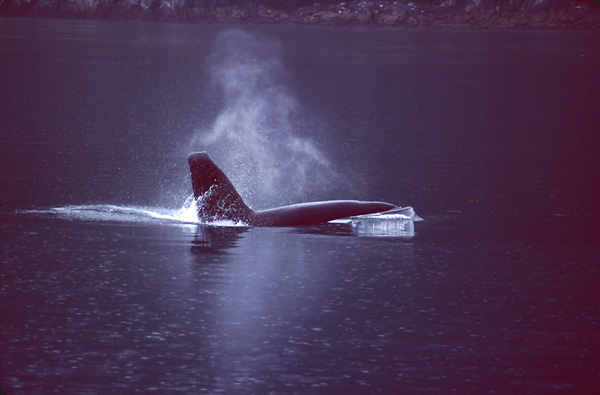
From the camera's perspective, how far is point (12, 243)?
3120cm

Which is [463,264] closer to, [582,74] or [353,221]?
[353,221]

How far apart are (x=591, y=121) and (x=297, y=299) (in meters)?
59.9

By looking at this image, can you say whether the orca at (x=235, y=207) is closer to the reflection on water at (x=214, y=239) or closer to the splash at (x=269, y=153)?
the reflection on water at (x=214, y=239)

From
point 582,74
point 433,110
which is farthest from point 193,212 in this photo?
point 582,74

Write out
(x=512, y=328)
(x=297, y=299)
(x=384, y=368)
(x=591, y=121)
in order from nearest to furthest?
(x=384, y=368) < (x=512, y=328) < (x=297, y=299) < (x=591, y=121)

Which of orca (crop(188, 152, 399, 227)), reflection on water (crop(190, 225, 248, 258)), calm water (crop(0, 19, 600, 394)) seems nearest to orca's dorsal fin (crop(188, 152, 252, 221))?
orca (crop(188, 152, 399, 227))

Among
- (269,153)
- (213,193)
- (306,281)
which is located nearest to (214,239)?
(213,193)

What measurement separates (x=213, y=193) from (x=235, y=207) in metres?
0.63

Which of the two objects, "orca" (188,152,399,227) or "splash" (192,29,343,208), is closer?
"orca" (188,152,399,227)

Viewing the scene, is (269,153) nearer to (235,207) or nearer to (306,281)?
(235,207)

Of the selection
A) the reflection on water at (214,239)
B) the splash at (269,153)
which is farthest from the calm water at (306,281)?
the splash at (269,153)

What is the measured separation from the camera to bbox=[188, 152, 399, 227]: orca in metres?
33.8

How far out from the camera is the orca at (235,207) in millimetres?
33812

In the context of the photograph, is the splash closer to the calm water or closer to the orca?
the calm water
